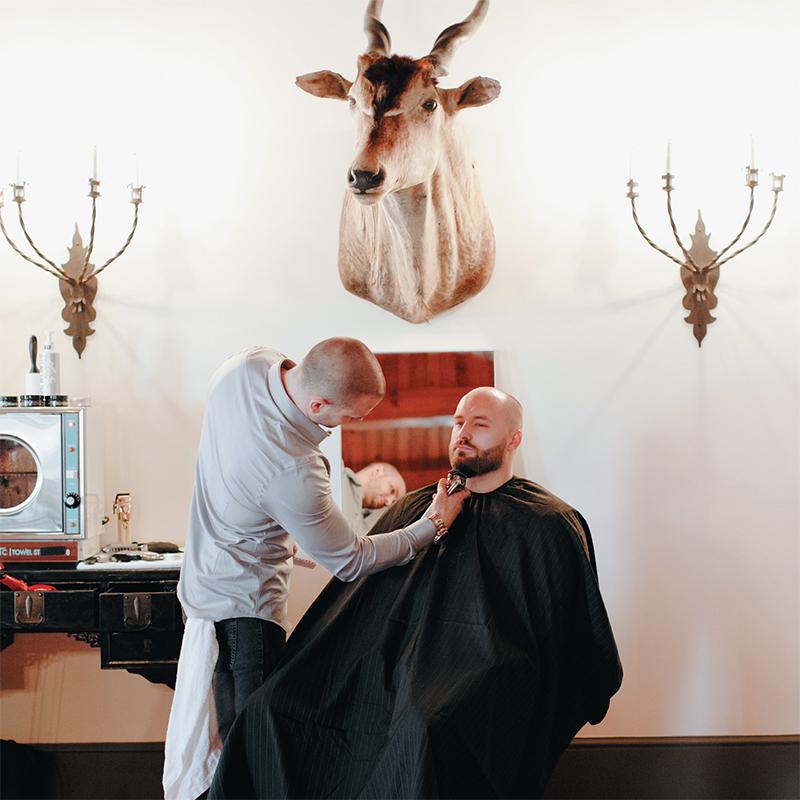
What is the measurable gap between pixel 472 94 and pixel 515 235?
502 mm

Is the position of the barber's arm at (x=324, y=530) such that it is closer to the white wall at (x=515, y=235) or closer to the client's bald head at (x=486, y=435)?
the client's bald head at (x=486, y=435)

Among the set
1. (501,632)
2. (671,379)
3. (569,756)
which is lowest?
(569,756)

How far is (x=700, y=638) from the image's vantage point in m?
3.16

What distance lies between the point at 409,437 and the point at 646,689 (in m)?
1.19

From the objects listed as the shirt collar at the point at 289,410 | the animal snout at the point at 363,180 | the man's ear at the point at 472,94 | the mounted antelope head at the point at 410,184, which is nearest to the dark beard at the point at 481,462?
the shirt collar at the point at 289,410

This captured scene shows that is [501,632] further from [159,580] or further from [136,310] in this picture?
[136,310]

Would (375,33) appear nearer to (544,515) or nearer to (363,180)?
(363,180)

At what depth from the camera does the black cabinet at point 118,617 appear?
8.80ft

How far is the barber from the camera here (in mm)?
2189

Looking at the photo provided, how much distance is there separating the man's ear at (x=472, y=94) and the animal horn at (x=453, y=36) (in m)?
0.10

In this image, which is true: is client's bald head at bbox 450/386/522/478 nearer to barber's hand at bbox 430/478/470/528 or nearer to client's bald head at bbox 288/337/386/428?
barber's hand at bbox 430/478/470/528

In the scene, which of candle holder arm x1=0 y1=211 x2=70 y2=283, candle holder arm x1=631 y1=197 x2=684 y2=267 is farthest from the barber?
candle holder arm x1=631 y1=197 x2=684 y2=267

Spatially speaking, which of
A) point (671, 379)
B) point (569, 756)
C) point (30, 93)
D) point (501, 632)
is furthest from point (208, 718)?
point (30, 93)

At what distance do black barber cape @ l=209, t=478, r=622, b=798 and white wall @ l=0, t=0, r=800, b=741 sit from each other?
789 millimetres
